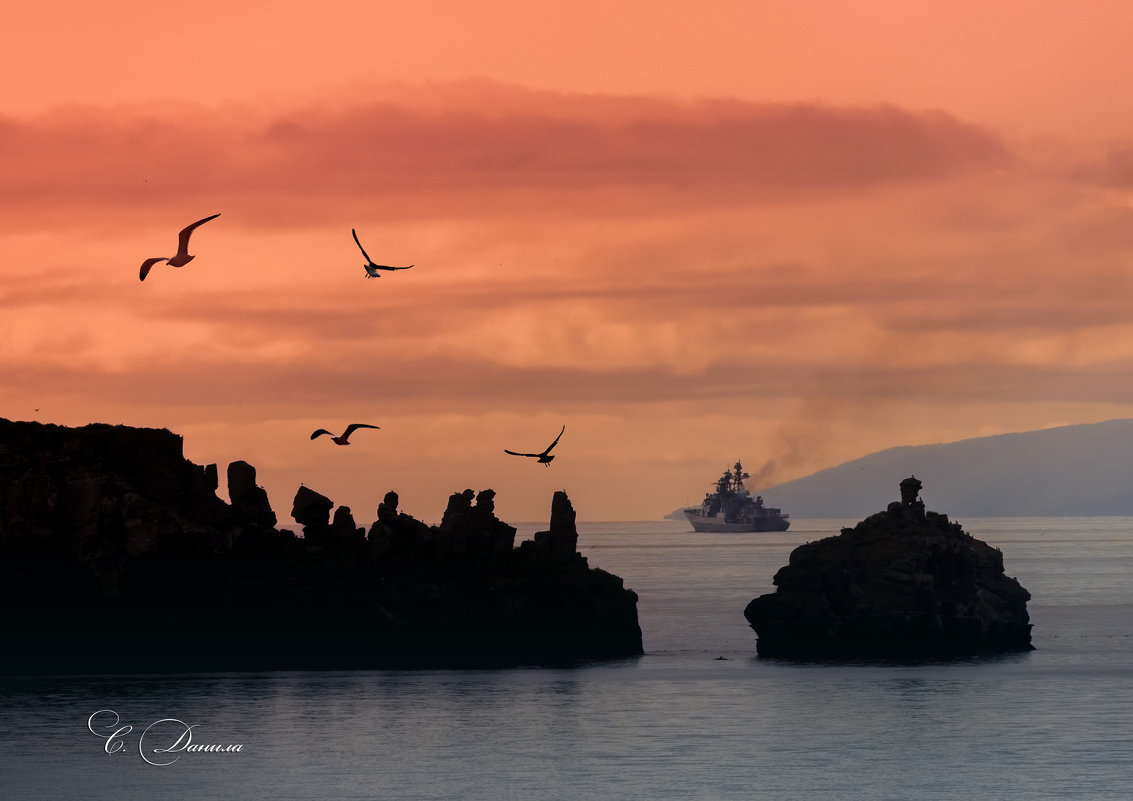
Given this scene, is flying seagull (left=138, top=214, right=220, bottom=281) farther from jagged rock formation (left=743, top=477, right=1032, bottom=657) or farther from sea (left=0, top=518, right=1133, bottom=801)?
jagged rock formation (left=743, top=477, right=1032, bottom=657)

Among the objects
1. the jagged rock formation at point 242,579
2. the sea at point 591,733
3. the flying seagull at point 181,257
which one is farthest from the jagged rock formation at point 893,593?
the flying seagull at point 181,257

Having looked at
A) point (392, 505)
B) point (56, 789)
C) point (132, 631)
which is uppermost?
point (392, 505)

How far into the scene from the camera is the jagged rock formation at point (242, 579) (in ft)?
436

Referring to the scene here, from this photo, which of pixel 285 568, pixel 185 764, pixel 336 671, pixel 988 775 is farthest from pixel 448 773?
pixel 285 568

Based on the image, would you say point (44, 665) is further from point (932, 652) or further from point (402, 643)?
point (932, 652)

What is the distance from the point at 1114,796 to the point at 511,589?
60647mm

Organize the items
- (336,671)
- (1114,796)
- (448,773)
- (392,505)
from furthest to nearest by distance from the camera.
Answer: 1. (392,505)
2. (336,671)
3. (448,773)
4. (1114,796)

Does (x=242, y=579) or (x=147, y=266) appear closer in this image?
(x=147, y=266)

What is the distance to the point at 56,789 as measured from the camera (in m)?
83.2

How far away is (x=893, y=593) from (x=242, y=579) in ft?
160

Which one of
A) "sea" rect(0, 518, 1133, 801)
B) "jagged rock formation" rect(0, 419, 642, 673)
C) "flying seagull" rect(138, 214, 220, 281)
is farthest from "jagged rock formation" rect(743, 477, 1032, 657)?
"flying seagull" rect(138, 214, 220, 281)

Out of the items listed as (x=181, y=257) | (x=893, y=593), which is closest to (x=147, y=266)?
(x=181, y=257)

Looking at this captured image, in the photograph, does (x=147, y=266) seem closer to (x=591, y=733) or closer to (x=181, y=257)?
(x=181, y=257)

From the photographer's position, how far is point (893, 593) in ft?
428
